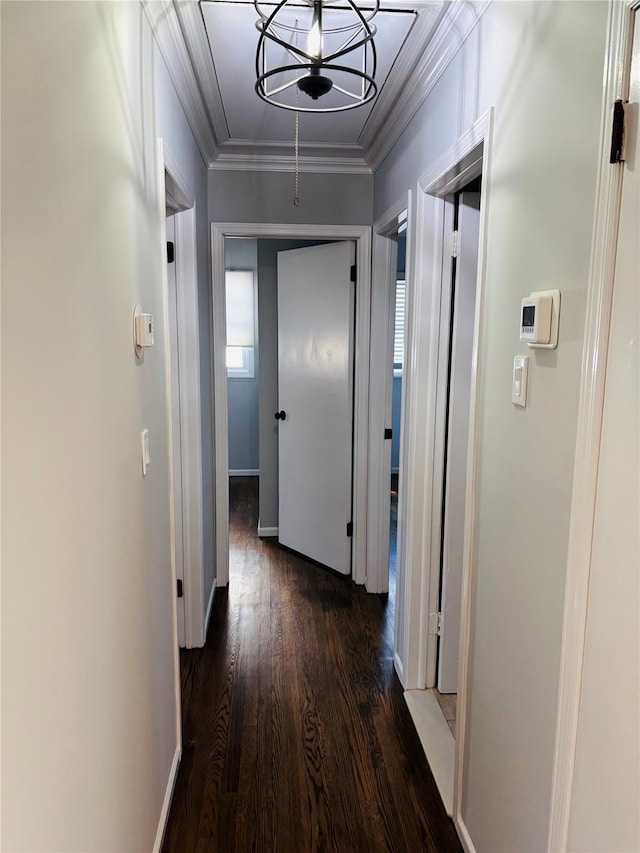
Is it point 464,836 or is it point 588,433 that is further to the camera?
point 464,836

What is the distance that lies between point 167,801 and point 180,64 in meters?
2.40

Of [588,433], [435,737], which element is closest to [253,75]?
[588,433]

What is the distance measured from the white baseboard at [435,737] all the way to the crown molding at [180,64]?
247cm

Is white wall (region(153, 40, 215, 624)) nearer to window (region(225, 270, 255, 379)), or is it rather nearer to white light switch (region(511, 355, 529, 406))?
Answer: white light switch (region(511, 355, 529, 406))

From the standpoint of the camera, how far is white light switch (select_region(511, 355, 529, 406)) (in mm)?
1276

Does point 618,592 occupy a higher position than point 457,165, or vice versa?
point 457,165

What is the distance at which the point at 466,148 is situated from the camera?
165cm

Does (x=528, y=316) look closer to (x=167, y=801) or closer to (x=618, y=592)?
(x=618, y=592)

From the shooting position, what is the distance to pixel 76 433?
37.5 inches

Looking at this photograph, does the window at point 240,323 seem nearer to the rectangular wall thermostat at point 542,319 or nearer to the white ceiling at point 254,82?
the white ceiling at point 254,82

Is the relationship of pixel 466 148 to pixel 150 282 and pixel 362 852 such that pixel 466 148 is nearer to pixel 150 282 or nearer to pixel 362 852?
pixel 150 282

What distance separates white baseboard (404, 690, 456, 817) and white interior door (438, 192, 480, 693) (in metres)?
0.11

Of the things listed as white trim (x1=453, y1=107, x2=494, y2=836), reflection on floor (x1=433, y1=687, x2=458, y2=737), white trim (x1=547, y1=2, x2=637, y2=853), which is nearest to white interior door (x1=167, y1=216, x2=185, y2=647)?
reflection on floor (x1=433, y1=687, x2=458, y2=737)

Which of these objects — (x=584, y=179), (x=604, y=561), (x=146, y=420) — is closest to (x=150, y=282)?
(x=146, y=420)
